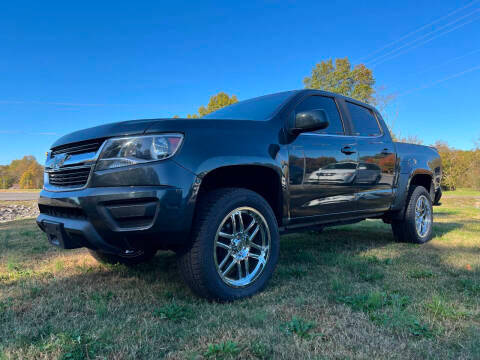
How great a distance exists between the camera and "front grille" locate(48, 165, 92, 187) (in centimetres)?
238

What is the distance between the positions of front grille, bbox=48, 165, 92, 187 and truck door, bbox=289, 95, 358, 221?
5.44 feet

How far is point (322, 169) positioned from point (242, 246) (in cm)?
117

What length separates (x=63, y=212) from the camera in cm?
253

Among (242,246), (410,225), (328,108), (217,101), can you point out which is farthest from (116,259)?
(217,101)

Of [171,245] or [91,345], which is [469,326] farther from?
[91,345]

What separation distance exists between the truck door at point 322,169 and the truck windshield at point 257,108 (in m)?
0.23

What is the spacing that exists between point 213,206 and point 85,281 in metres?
1.48

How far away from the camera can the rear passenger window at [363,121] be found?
13.6 ft

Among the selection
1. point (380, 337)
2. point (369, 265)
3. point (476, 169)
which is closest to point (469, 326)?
point (380, 337)

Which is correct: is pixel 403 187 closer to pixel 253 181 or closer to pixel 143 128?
pixel 253 181

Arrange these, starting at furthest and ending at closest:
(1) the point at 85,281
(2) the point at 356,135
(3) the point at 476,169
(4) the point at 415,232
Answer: (3) the point at 476,169
(4) the point at 415,232
(2) the point at 356,135
(1) the point at 85,281

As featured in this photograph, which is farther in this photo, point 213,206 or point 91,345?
point 213,206

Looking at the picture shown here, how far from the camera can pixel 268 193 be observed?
3.06m

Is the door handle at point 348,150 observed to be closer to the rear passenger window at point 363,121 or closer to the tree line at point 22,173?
the rear passenger window at point 363,121
